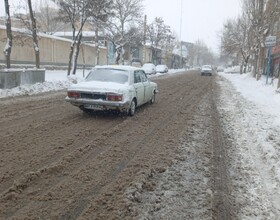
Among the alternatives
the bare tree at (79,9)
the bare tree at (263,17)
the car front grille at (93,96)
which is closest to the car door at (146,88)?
the car front grille at (93,96)

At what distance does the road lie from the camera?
405cm

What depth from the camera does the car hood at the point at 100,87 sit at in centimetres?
928

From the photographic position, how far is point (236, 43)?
53875 mm

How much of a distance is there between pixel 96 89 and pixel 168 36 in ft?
182

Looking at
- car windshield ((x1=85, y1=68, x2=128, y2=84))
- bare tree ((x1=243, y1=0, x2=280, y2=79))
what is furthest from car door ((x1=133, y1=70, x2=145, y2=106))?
bare tree ((x1=243, y1=0, x2=280, y2=79))

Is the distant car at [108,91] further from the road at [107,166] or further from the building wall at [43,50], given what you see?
the building wall at [43,50]

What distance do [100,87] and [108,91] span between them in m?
0.31

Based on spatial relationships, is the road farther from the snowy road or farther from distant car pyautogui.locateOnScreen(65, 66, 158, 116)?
distant car pyautogui.locateOnScreen(65, 66, 158, 116)

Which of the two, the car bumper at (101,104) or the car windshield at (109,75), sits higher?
the car windshield at (109,75)

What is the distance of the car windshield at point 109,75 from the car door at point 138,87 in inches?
18.7

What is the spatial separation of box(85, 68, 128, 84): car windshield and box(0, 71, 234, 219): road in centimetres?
121

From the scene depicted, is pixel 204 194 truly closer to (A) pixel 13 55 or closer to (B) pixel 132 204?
(B) pixel 132 204

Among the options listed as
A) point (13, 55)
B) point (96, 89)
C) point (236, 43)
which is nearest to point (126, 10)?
point (13, 55)

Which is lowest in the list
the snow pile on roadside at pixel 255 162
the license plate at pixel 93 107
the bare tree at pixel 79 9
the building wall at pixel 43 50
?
the snow pile on roadside at pixel 255 162
